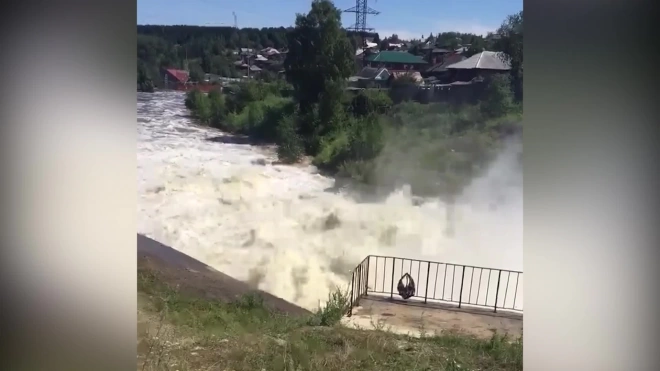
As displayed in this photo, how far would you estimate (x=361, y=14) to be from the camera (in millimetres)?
2227

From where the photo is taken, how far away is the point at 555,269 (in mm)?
2033

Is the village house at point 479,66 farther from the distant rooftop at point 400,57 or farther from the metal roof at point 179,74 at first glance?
the metal roof at point 179,74

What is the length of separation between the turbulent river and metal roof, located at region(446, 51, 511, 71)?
14.0 inches

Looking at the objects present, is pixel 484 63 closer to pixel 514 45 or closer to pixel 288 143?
pixel 514 45

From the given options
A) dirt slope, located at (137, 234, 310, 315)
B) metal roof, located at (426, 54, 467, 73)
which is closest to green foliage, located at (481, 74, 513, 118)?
metal roof, located at (426, 54, 467, 73)

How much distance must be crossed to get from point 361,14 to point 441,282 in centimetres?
93

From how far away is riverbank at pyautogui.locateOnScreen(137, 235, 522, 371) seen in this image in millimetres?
2164

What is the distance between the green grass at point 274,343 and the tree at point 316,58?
66cm

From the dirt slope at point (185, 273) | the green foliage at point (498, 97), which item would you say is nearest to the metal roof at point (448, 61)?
the green foliage at point (498, 97)

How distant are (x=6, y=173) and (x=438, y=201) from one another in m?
1.51

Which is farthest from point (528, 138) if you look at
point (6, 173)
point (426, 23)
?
point (6, 173)

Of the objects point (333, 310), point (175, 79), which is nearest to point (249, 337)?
point (333, 310)

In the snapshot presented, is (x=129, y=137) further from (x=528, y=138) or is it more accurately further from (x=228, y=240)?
(x=528, y=138)

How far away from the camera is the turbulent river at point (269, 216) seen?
7.23 feet
